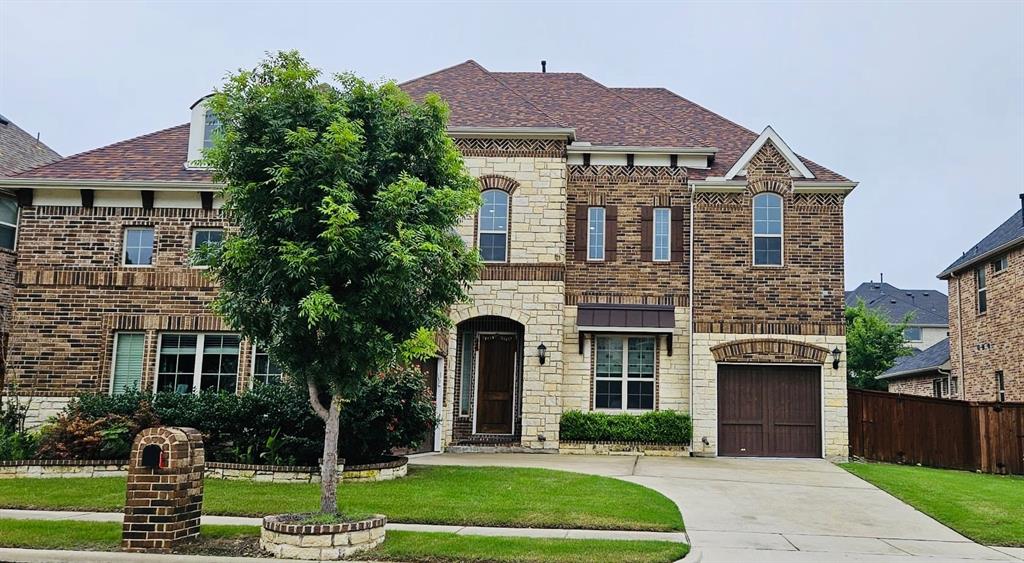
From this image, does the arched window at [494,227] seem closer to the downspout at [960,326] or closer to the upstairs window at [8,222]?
the upstairs window at [8,222]

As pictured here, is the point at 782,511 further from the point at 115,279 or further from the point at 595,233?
the point at 115,279

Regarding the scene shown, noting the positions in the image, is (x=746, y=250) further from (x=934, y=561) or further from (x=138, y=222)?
(x=138, y=222)

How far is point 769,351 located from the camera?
18984mm

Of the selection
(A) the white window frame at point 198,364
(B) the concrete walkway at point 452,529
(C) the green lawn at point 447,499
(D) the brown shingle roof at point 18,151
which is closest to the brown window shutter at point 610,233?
(C) the green lawn at point 447,499

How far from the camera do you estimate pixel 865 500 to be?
12453 mm

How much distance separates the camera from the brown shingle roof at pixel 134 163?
18188mm

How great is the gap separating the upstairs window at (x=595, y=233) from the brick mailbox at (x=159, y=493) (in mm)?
12707

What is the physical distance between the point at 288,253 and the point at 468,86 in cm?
1398

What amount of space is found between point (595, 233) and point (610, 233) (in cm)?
38

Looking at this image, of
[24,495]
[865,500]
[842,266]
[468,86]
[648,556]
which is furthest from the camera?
[468,86]

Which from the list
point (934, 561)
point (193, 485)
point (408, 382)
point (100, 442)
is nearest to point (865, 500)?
point (934, 561)

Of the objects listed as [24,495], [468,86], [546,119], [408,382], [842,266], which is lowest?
[24,495]

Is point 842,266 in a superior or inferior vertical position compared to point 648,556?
superior

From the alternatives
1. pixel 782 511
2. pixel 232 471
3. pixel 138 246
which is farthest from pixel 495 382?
pixel 782 511
